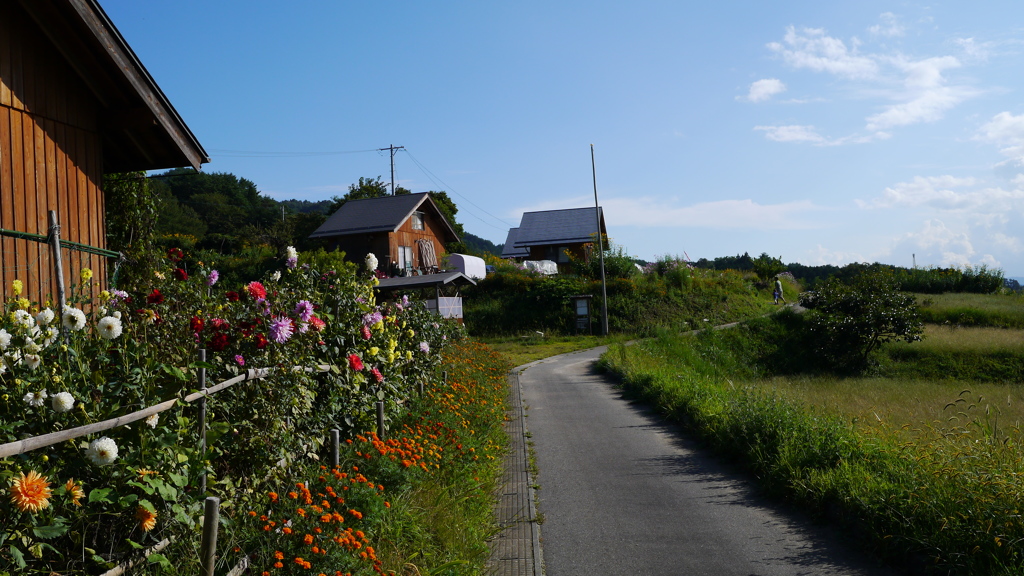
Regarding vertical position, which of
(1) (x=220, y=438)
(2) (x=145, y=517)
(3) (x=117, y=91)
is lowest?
(2) (x=145, y=517)

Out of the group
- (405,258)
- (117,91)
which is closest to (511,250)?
(405,258)

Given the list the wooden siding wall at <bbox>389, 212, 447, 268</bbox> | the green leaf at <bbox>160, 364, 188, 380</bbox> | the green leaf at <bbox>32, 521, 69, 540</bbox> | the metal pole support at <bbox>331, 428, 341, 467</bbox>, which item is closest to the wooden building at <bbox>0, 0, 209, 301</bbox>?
the metal pole support at <bbox>331, 428, 341, 467</bbox>

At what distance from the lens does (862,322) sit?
24.5 m

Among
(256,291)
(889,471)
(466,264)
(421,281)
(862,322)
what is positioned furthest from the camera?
(466,264)

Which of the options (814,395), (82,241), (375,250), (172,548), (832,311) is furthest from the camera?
(375,250)

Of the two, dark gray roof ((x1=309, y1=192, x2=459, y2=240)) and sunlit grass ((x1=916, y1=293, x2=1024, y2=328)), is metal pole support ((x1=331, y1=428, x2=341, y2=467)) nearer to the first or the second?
sunlit grass ((x1=916, y1=293, x2=1024, y2=328))

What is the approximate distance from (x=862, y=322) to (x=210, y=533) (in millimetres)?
25093

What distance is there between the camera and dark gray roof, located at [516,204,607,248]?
50197mm

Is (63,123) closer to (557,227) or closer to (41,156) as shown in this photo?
(41,156)

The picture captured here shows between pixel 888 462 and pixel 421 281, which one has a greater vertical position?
pixel 421 281

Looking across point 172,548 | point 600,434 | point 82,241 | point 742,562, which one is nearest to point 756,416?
point 600,434

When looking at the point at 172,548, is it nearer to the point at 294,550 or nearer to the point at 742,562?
the point at 294,550

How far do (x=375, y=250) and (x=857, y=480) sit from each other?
3432 centimetres

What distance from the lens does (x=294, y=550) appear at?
4.02 m
